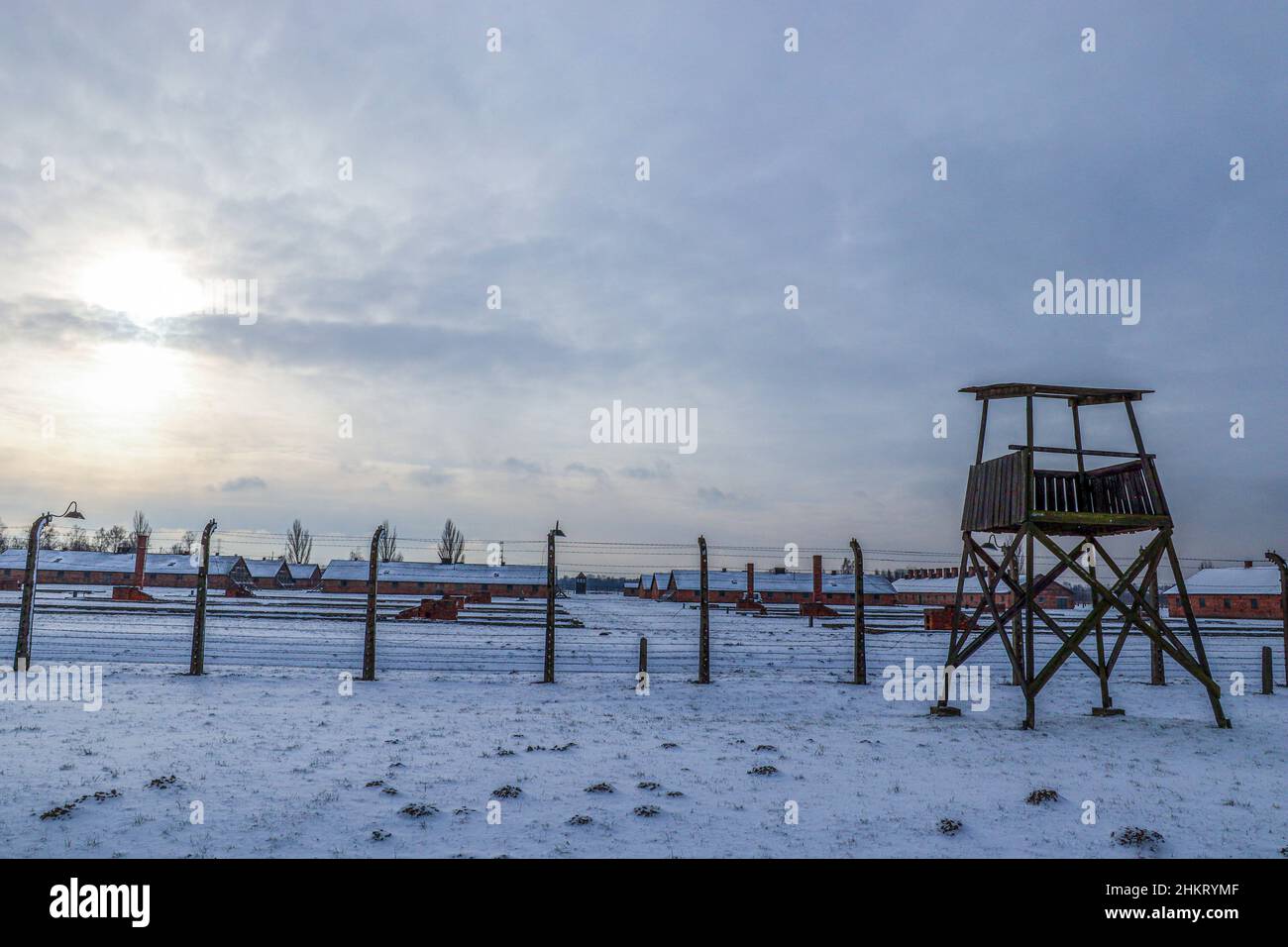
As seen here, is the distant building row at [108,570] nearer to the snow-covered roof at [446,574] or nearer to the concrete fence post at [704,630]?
the snow-covered roof at [446,574]

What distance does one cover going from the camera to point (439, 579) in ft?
318

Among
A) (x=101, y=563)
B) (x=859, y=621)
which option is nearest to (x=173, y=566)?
(x=101, y=563)

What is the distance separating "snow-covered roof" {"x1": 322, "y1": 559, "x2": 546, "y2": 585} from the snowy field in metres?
76.5

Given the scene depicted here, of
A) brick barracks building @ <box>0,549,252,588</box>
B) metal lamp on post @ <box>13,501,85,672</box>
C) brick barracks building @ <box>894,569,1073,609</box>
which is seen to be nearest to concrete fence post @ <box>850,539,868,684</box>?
metal lamp on post @ <box>13,501,85,672</box>

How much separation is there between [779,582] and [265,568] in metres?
75.0

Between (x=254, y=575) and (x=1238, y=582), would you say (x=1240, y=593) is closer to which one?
(x=1238, y=582)

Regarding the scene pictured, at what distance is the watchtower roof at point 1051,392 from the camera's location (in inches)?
544

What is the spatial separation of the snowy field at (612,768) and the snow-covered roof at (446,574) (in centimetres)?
7646

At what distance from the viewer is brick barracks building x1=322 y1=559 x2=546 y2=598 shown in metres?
91.4

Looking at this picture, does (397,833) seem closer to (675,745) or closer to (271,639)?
(675,745)

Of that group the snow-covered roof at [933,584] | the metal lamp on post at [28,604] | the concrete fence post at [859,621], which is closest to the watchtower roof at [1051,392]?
the concrete fence post at [859,621]

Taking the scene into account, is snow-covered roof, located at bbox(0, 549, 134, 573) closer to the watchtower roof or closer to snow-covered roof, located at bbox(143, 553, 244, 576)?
snow-covered roof, located at bbox(143, 553, 244, 576)
